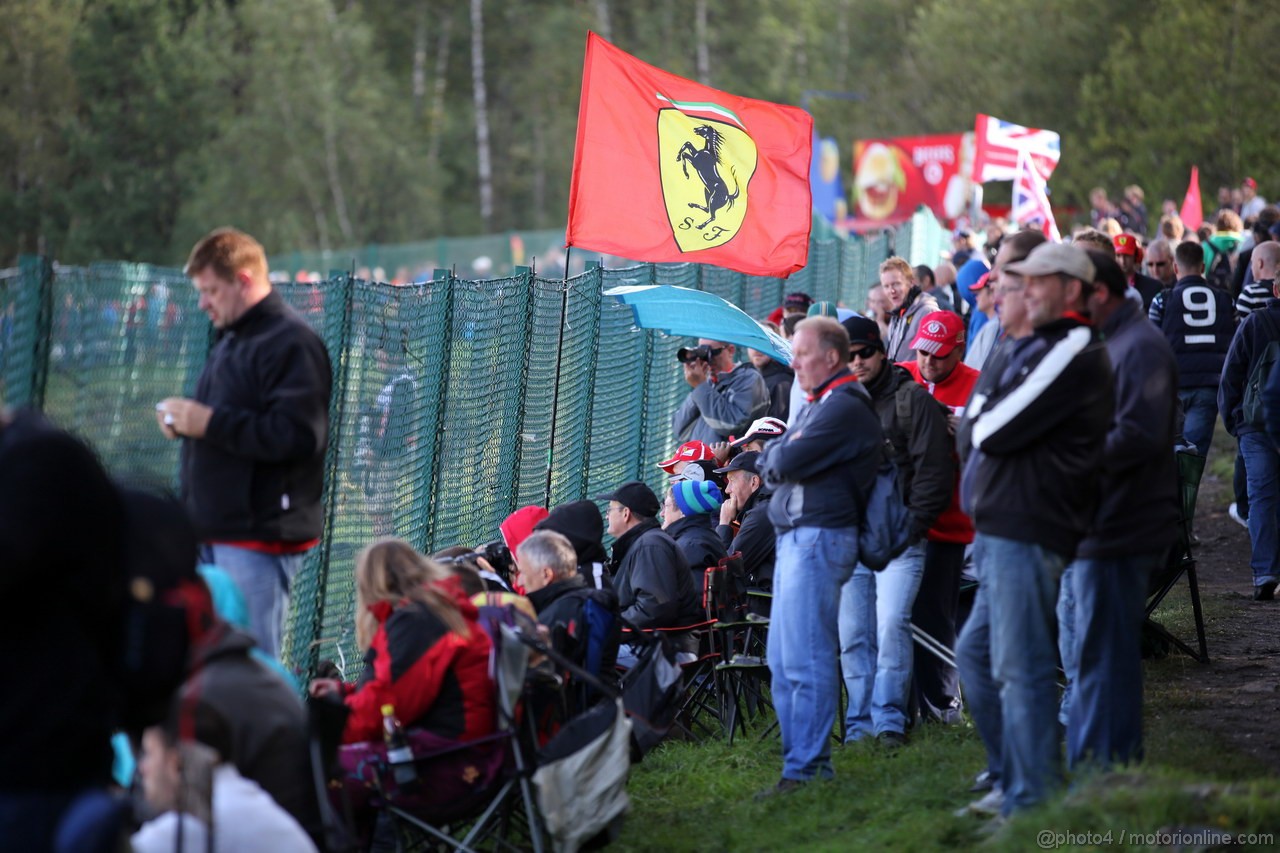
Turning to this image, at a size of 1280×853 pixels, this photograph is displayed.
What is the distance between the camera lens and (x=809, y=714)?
696 centimetres

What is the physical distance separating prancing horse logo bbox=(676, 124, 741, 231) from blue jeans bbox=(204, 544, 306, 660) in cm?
449

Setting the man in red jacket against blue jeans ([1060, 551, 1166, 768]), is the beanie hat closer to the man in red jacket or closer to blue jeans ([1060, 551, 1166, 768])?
the man in red jacket

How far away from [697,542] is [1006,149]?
36.9 ft

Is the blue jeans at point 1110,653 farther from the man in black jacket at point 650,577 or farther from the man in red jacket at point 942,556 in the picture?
the man in black jacket at point 650,577

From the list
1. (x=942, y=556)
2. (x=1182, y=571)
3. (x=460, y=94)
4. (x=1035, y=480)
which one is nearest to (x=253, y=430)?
(x=1035, y=480)

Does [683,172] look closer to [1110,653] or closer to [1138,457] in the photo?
[1138,457]

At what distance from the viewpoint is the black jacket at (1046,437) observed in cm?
554

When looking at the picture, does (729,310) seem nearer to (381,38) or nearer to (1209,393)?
(1209,393)

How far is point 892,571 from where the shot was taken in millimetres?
7617

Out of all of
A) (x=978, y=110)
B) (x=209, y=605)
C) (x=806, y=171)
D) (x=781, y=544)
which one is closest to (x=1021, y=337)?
(x=781, y=544)

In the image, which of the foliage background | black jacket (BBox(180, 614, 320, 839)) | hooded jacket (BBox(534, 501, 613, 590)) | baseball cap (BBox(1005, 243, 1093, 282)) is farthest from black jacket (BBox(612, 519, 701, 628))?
the foliage background

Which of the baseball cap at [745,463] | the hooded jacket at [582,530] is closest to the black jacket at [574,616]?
the hooded jacket at [582,530]

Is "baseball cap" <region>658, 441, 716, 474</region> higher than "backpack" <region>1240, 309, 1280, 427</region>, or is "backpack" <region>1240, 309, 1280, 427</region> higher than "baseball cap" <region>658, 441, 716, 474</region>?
"backpack" <region>1240, 309, 1280, 427</region>

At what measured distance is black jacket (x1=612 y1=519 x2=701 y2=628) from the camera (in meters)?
8.15
